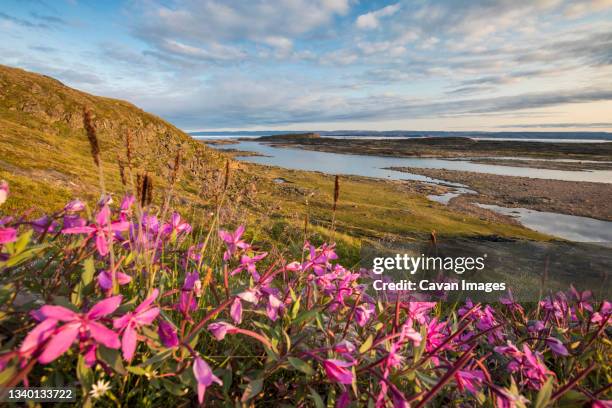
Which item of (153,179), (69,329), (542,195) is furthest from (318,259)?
(542,195)

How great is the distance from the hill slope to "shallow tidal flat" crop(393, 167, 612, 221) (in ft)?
89.7

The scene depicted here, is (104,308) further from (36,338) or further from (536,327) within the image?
(536,327)

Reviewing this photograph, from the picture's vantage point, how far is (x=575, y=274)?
723 centimetres

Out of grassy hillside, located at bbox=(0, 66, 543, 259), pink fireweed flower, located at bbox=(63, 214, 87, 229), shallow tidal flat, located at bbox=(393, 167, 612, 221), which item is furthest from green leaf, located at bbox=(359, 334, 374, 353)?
shallow tidal flat, located at bbox=(393, 167, 612, 221)

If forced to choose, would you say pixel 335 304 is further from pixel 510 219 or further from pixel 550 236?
pixel 510 219

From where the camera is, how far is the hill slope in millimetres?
8023

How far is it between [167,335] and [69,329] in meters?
0.43

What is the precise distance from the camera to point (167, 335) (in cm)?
136

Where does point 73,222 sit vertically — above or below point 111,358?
above

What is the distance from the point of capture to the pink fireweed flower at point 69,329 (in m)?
0.94

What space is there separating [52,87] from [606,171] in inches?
3151

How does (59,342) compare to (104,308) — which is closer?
(59,342)

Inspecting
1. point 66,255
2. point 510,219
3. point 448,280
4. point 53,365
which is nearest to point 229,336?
point 53,365

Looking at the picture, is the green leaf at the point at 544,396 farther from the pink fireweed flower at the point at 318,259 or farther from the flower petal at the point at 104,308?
the flower petal at the point at 104,308
